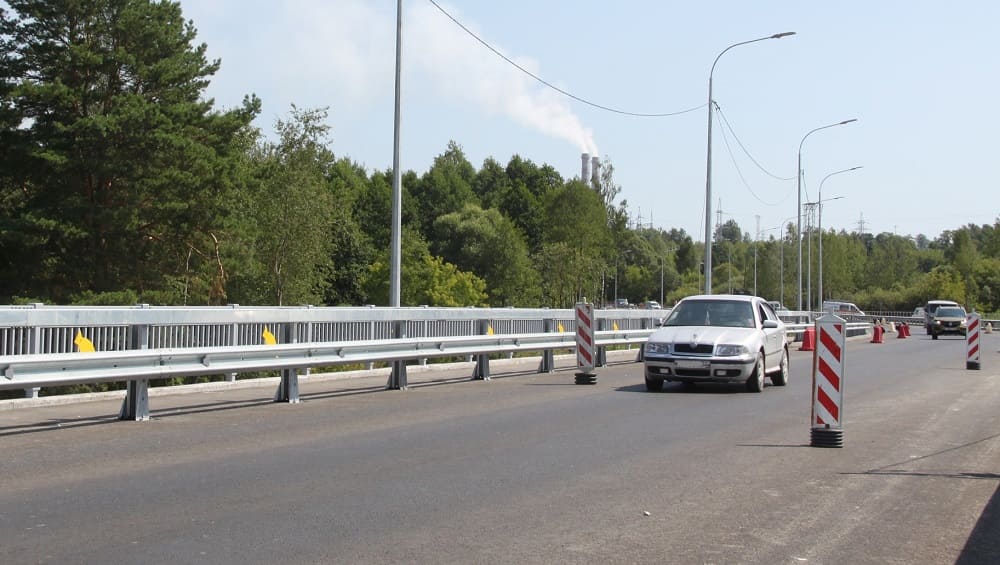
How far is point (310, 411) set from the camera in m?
14.1

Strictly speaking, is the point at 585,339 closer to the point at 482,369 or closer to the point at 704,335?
the point at 482,369

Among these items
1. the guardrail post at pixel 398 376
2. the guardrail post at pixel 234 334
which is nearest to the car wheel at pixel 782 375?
the guardrail post at pixel 398 376

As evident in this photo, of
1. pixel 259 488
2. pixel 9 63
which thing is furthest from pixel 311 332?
pixel 9 63

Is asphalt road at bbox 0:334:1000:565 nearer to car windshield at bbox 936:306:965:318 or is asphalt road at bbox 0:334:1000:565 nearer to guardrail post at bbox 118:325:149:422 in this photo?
guardrail post at bbox 118:325:149:422

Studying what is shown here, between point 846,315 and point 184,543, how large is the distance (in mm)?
67131

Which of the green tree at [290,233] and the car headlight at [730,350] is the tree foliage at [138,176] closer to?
the green tree at [290,233]

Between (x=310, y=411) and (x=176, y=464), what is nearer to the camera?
(x=176, y=464)

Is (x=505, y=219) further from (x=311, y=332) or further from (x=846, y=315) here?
(x=311, y=332)

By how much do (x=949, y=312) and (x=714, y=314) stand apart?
38.9 meters

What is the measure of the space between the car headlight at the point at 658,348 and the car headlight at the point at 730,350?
78cm

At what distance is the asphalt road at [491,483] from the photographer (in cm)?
645

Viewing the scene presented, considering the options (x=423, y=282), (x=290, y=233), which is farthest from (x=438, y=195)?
(x=290, y=233)

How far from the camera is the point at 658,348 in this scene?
17578 mm

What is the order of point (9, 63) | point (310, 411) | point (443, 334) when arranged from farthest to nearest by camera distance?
point (9, 63), point (443, 334), point (310, 411)
